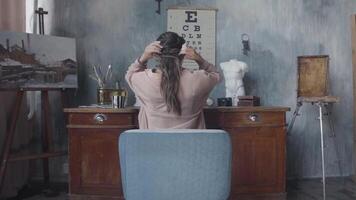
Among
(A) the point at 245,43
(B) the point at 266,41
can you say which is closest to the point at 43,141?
(A) the point at 245,43

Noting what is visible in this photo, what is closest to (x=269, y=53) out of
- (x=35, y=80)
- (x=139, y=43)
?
(x=139, y=43)

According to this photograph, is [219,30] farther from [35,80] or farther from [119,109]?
[35,80]

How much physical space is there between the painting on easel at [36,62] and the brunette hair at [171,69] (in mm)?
1298

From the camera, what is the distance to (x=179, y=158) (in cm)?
152

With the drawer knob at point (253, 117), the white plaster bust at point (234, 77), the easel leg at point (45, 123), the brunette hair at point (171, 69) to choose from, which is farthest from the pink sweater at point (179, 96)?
the easel leg at point (45, 123)

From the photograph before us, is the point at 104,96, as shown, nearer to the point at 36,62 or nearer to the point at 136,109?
the point at 136,109

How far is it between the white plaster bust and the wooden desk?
1.53 feet

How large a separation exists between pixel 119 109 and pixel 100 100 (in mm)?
449

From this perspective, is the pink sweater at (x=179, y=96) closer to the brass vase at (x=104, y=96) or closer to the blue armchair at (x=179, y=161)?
the blue armchair at (x=179, y=161)

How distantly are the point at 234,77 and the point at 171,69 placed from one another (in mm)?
1308

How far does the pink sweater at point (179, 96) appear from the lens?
2113 mm

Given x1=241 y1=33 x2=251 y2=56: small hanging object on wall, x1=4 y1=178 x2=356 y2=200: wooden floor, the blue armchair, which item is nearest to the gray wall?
x1=241 y1=33 x2=251 y2=56: small hanging object on wall

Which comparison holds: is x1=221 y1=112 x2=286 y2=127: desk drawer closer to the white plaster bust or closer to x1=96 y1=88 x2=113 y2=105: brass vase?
the white plaster bust

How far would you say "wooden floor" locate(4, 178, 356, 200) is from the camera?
10.4 ft
